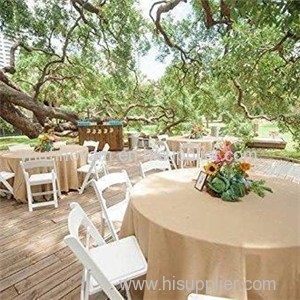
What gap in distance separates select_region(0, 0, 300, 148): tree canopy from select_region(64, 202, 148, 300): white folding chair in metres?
3.34

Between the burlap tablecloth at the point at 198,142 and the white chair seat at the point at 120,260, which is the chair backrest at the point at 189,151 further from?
the white chair seat at the point at 120,260

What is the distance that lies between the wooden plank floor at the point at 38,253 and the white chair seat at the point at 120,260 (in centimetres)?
48

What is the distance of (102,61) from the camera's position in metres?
8.95

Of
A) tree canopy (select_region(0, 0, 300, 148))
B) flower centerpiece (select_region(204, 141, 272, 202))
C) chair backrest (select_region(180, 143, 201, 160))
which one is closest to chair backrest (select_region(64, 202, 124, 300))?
flower centerpiece (select_region(204, 141, 272, 202))

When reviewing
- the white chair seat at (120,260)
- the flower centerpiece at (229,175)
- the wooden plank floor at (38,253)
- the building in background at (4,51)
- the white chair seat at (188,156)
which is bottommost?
the wooden plank floor at (38,253)

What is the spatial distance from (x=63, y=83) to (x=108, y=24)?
172 inches

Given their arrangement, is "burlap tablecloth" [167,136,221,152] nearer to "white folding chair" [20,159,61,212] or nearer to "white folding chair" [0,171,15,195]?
"white folding chair" [20,159,61,212]

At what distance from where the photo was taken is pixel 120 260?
174cm

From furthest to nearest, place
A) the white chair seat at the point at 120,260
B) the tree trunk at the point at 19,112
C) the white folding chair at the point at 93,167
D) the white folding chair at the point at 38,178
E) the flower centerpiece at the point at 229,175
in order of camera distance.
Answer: the tree trunk at the point at 19,112, the white folding chair at the point at 93,167, the white folding chair at the point at 38,178, the flower centerpiece at the point at 229,175, the white chair seat at the point at 120,260

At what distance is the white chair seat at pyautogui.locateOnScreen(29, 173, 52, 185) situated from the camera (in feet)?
12.2

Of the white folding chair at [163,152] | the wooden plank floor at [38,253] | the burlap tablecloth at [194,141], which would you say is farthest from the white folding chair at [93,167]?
the burlap tablecloth at [194,141]

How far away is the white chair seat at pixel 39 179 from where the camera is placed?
3.72 metres

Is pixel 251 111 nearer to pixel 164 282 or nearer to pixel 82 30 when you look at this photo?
pixel 82 30

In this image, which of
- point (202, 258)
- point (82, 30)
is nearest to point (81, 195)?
point (202, 258)
